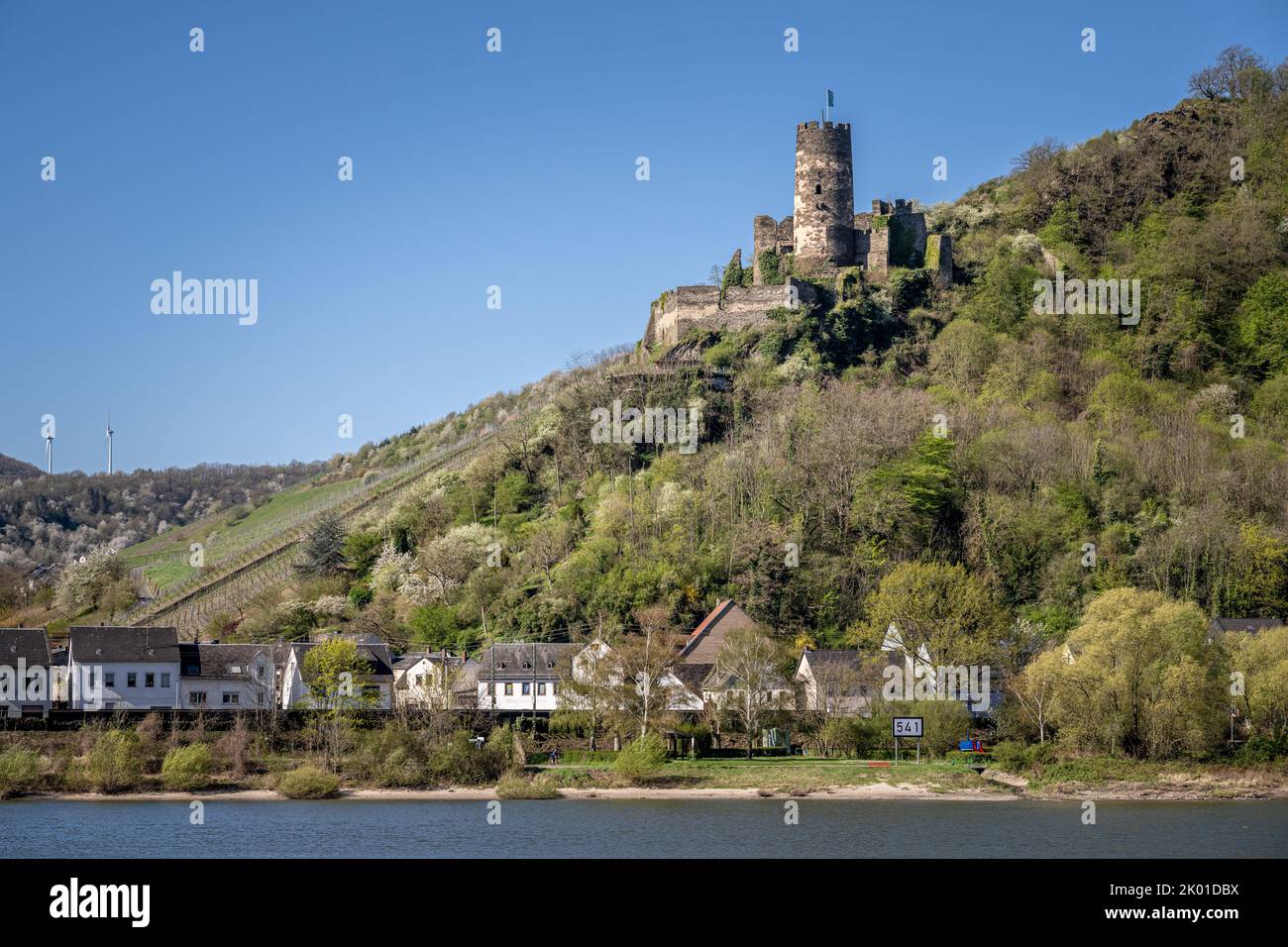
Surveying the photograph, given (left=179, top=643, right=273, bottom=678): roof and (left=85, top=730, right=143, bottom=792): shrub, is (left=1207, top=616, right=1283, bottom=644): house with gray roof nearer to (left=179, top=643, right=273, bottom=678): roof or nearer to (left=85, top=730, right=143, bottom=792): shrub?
(left=179, top=643, right=273, bottom=678): roof

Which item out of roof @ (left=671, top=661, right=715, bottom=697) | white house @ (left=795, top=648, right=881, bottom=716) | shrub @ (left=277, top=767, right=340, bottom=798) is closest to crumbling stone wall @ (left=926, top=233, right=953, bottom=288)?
white house @ (left=795, top=648, right=881, bottom=716)

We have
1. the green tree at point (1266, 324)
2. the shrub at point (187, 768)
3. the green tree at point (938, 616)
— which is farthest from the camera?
the green tree at point (1266, 324)

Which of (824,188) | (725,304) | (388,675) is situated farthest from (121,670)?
(824,188)

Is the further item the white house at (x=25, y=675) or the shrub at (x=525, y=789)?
the white house at (x=25, y=675)

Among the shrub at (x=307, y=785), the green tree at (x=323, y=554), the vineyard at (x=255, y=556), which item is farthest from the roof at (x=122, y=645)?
the green tree at (x=323, y=554)

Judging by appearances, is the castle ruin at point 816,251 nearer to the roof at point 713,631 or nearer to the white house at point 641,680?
the roof at point 713,631
